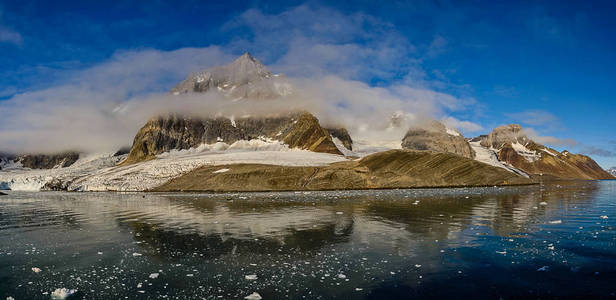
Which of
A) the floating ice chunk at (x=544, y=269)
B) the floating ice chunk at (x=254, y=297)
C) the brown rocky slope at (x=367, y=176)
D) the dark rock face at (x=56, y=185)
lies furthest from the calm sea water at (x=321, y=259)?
the dark rock face at (x=56, y=185)

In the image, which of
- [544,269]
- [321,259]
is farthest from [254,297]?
[544,269]

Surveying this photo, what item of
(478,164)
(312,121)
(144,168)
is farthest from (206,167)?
(312,121)

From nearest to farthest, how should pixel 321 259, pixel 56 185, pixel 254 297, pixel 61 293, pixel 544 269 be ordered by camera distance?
1. pixel 254 297
2. pixel 61 293
3. pixel 544 269
4. pixel 321 259
5. pixel 56 185

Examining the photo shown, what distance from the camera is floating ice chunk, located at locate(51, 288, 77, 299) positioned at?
12.8 m

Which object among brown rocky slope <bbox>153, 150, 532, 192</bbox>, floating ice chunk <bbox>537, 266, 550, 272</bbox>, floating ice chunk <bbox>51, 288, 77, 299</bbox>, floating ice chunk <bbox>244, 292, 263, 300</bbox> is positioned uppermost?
brown rocky slope <bbox>153, 150, 532, 192</bbox>

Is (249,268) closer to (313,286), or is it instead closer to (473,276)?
(313,286)

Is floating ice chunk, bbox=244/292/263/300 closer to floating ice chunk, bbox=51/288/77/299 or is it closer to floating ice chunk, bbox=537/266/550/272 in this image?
floating ice chunk, bbox=51/288/77/299

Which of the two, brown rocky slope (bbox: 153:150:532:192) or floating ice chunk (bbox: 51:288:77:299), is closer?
floating ice chunk (bbox: 51:288:77:299)

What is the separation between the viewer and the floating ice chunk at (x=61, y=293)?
12820 millimetres

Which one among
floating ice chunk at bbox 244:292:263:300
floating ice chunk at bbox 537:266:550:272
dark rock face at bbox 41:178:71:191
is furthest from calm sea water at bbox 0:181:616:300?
dark rock face at bbox 41:178:71:191

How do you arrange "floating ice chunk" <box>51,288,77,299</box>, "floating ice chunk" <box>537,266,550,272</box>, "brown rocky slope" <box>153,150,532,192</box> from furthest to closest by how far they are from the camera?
"brown rocky slope" <box>153,150,532,192</box>, "floating ice chunk" <box>537,266,550,272</box>, "floating ice chunk" <box>51,288,77,299</box>

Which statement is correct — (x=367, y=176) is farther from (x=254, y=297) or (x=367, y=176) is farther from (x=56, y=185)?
(x=56, y=185)

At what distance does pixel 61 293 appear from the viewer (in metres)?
12.9

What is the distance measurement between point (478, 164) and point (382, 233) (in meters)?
92.0
